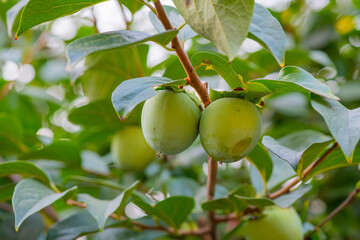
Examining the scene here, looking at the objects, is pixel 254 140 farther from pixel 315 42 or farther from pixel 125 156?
pixel 315 42

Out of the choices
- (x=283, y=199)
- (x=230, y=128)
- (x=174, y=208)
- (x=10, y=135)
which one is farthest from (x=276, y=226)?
(x=10, y=135)

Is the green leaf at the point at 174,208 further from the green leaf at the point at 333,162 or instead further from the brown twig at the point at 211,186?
the green leaf at the point at 333,162

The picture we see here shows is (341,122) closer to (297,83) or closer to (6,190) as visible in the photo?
(297,83)

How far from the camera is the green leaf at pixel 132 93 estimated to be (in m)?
0.44

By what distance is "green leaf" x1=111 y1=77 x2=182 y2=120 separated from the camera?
1.45ft

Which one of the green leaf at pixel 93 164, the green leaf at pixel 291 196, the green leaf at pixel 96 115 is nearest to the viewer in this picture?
the green leaf at pixel 291 196

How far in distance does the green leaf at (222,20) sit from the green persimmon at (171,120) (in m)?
0.11

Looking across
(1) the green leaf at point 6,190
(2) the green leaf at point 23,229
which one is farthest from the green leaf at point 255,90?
(2) the green leaf at point 23,229

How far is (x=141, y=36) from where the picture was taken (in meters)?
0.44

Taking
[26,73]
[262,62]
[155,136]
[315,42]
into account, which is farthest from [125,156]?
[315,42]

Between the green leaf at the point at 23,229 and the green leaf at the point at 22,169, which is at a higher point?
the green leaf at the point at 22,169

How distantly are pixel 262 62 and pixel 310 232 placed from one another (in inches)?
21.0

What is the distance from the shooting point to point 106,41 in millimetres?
415

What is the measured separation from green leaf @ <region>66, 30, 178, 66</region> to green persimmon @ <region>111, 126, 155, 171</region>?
472 millimetres
